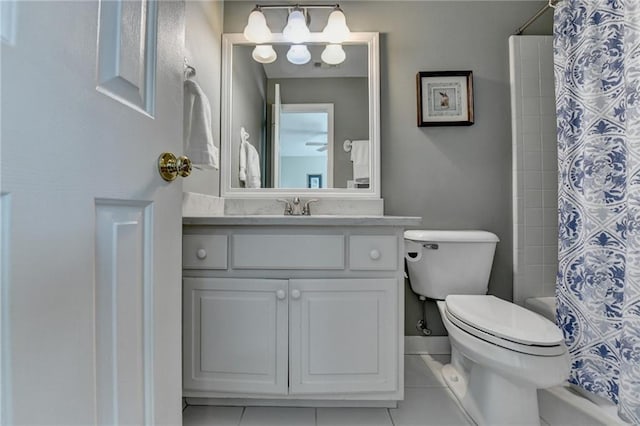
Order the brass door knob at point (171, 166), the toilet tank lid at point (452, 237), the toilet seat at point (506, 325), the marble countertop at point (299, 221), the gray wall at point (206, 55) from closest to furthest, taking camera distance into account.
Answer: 1. the brass door knob at point (171, 166)
2. the toilet seat at point (506, 325)
3. the marble countertop at point (299, 221)
4. the gray wall at point (206, 55)
5. the toilet tank lid at point (452, 237)

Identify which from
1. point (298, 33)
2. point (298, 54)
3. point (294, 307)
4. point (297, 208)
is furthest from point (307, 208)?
point (298, 33)

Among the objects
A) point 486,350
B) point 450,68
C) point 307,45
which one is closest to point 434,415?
point 486,350

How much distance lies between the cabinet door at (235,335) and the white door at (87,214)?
0.53 m

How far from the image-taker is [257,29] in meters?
1.79

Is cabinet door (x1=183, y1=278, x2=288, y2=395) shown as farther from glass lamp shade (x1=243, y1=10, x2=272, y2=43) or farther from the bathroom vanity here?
glass lamp shade (x1=243, y1=10, x2=272, y2=43)

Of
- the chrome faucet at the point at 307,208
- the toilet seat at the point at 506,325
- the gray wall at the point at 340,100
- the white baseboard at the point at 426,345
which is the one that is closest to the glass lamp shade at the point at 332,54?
the gray wall at the point at 340,100

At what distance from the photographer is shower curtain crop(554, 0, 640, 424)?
3.53ft

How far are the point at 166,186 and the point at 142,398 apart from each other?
40 centimetres

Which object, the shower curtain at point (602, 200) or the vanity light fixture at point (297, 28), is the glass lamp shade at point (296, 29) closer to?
the vanity light fixture at point (297, 28)

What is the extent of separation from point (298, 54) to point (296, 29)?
0.13 metres

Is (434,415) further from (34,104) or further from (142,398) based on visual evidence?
(34,104)

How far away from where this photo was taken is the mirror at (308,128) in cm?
182

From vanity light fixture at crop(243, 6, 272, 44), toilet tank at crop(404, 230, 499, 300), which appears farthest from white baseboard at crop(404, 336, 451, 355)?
vanity light fixture at crop(243, 6, 272, 44)

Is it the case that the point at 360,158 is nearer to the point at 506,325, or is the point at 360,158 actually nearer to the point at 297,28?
the point at 297,28
